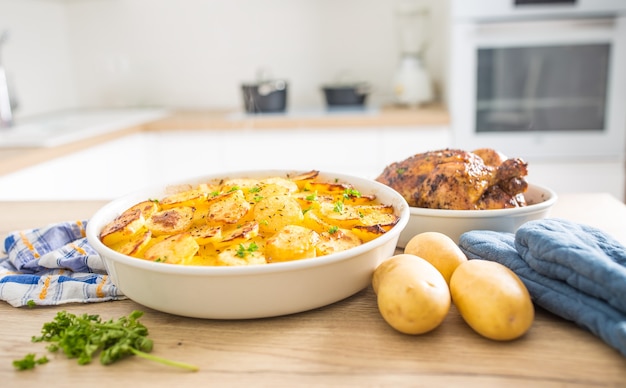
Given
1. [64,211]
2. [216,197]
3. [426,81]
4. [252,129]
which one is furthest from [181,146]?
[216,197]

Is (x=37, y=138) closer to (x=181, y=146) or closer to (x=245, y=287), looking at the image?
(x=181, y=146)

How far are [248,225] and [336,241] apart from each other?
0.13 meters

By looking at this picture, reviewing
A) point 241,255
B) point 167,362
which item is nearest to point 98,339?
point 167,362

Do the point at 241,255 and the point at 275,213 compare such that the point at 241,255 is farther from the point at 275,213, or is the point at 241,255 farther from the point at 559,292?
the point at 559,292

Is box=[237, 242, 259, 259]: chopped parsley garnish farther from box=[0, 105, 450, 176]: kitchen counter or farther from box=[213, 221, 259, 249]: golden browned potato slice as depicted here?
box=[0, 105, 450, 176]: kitchen counter

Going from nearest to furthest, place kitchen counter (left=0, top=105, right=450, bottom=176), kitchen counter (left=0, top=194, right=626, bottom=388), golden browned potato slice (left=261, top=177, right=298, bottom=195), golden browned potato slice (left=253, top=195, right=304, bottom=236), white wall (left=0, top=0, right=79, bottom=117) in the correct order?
kitchen counter (left=0, top=194, right=626, bottom=388) < golden browned potato slice (left=253, top=195, right=304, bottom=236) < golden browned potato slice (left=261, top=177, right=298, bottom=195) < kitchen counter (left=0, top=105, right=450, bottom=176) < white wall (left=0, top=0, right=79, bottom=117)

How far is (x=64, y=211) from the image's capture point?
1.31 m

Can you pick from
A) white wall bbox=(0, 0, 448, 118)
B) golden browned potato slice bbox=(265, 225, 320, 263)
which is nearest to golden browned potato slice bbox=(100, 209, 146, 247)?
golden browned potato slice bbox=(265, 225, 320, 263)

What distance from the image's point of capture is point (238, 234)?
0.80 m

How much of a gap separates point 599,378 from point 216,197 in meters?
0.58

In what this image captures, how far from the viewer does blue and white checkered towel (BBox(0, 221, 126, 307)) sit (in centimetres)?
85

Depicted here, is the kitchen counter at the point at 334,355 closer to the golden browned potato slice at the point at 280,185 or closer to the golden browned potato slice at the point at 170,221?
the golden browned potato slice at the point at 170,221

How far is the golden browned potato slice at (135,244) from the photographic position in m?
0.77

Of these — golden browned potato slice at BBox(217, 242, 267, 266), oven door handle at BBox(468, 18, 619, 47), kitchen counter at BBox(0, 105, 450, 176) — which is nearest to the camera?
golden browned potato slice at BBox(217, 242, 267, 266)
